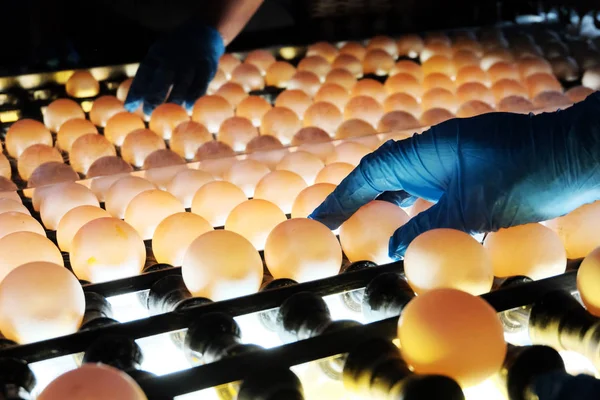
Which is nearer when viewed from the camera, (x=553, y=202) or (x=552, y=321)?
(x=552, y=321)

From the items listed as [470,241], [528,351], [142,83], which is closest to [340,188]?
[470,241]

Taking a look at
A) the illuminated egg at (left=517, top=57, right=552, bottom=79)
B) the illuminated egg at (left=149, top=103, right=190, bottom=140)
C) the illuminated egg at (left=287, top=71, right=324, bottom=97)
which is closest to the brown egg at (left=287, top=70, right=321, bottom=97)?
the illuminated egg at (left=287, top=71, right=324, bottom=97)

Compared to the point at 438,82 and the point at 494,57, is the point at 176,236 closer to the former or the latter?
the point at 438,82

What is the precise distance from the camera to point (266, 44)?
3.07 meters

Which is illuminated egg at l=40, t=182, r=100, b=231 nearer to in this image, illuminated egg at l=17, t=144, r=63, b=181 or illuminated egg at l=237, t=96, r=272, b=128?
illuminated egg at l=17, t=144, r=63, b=181

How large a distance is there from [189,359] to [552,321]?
1.95 ft

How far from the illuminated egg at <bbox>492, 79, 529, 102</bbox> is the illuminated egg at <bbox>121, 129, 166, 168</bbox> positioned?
130 cm

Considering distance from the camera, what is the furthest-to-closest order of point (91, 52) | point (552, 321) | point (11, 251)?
point (91, 52) < point (11, 251) < point (552, 321)

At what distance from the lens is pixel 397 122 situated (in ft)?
7.06

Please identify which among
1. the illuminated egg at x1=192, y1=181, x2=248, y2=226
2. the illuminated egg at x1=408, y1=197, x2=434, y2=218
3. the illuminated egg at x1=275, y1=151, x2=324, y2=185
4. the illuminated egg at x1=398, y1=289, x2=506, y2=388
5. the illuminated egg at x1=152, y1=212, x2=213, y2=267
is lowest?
the illuminated egg at x1=398, y1=289, x2=506, y2=388

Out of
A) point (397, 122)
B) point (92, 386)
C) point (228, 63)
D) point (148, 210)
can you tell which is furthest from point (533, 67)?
point (92, 386)

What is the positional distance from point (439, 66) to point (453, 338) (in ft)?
6.76

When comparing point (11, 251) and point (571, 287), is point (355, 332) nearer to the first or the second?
point (571, 287)

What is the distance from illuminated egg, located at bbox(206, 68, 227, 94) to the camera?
2.65 metres
